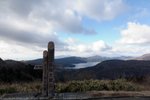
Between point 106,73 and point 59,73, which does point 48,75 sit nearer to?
point 59,73

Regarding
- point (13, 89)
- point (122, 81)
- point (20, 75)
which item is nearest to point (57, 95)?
point (13, 89)

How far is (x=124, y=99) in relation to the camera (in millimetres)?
14906

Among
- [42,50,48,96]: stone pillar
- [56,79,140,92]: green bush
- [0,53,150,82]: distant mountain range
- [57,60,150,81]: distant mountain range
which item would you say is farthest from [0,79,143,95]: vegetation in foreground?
[57,60,150,81]: distant mountain range

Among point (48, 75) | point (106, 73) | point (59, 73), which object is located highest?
point (48, 75)

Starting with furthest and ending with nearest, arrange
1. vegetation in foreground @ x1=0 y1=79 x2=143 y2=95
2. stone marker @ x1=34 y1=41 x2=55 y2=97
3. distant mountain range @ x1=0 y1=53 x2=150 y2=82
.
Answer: distant mountain range @ x1=0 y1=53 x2=150 y2=82 < vegetation in foreground @ x1=0 y1=79 x2=143 y2=95 < stone marker @ x1=34 y1=41 x2=55 y2=97

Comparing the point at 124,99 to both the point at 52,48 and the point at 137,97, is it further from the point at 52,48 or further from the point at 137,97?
the point at 52,48

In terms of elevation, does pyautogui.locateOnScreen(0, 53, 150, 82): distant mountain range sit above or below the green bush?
above

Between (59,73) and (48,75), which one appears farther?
(59,73)

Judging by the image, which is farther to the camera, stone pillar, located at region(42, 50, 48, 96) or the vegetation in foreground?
the vegetation in foreground

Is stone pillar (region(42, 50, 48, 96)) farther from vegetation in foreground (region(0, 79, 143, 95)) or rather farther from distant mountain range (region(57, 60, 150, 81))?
distant mountain range (region(57, 60, 150, 81))

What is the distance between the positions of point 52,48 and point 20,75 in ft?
93.5

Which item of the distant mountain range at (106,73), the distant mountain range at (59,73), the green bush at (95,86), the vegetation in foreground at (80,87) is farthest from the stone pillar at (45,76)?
the distant mountain range at (106,73)

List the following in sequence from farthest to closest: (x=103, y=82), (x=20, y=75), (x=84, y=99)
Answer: (x=20, y=75) < (x=103, y=82) < (x=84, y=99)

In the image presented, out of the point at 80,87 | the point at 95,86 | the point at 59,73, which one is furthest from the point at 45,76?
the point at 59,73
